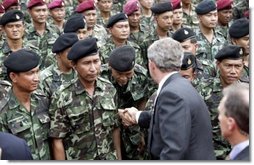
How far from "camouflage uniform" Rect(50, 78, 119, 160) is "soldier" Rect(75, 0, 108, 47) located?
159 cm

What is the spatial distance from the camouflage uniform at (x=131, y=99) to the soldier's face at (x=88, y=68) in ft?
0.98

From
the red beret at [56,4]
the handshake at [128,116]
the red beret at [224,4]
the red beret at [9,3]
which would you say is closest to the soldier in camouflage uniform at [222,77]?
the handshake at [128,116]

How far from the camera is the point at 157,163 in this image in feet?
7.82

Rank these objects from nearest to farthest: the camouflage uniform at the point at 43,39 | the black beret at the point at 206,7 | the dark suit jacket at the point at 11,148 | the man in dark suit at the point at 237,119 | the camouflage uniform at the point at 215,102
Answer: the man in dark suit at the point at 237,119
the dark suit jacket at the point at 11,148
the camouflage uniform at the point at 215,102
the camouflage uniform at the point at 43,39
the black beret at the point at 206,7

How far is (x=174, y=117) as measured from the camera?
7.22 feet

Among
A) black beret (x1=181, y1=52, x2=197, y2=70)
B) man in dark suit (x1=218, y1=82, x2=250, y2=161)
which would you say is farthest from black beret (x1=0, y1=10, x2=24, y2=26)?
man in dark suit (x1=218, y1=82, x2=250, y2=161)

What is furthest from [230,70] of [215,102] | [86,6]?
[86,6]

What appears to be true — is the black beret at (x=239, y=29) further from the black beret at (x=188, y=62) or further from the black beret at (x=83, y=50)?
the black beret at (x=83, y=50)

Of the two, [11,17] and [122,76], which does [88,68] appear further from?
[11,17]

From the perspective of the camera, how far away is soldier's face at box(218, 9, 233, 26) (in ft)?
14.8

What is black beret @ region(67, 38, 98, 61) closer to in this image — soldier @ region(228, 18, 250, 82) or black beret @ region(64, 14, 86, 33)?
soldier @ region(228, 18, 250, 82)

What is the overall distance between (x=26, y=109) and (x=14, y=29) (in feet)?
4.57

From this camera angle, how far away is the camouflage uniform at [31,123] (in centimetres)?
271

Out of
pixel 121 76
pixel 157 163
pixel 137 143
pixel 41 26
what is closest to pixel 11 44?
pixel 41 26
